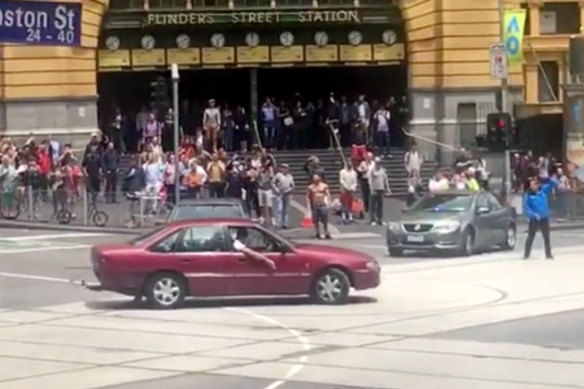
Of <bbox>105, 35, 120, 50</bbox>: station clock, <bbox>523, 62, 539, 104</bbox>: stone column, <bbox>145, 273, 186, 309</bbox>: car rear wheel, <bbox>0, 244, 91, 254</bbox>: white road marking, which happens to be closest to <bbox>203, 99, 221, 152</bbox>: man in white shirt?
<bbox>105, 35, 120, 50</bbox>: station clock

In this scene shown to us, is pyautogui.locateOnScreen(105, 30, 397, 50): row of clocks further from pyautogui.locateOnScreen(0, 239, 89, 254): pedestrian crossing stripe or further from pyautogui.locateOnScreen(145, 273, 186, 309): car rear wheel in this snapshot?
Answer: pyautogui.locateOnScreen(145, 273, 186, 309): car rear wheel

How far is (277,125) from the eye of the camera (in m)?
50.4

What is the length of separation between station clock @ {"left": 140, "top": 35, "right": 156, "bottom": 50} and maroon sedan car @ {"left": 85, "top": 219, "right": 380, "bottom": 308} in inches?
1136

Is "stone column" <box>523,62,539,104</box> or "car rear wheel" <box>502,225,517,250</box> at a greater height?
"stone column" <box>523,62,539,104</box>

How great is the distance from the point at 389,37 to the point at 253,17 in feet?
15.1

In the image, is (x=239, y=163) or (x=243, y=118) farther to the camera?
(x=243, y=118)

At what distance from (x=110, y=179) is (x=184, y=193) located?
4162 mm

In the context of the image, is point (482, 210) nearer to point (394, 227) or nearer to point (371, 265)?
point (394, 227)

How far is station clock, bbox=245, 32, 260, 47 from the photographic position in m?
52.6

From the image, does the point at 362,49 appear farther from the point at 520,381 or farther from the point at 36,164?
the point at 520,381

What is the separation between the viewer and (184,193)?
40281mm

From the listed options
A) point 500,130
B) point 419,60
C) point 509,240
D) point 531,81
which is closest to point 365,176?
point 500,130

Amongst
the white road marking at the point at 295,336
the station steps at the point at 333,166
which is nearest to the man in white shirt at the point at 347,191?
the station steps at the point at 333,166

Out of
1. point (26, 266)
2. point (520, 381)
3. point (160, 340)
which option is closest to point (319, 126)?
point (26, 266)
